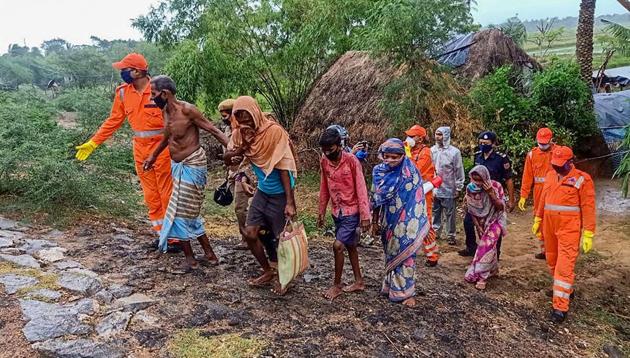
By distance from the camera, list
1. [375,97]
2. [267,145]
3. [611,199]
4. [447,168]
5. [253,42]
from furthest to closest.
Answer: [253,42] → [375,97] → [611,199] → [447,168] → [267,145]

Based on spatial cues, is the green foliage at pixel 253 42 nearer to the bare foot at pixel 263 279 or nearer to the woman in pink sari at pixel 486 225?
the woman in pink sari at pixel 486 225

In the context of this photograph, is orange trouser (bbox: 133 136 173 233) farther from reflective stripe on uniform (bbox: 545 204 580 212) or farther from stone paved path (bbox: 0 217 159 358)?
reflective stripe on uniform (bbox: 545 204 580 212)

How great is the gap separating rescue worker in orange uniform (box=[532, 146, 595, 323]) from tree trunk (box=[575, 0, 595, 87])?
7387 mm

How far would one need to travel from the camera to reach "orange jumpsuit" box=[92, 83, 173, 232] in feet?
14.4

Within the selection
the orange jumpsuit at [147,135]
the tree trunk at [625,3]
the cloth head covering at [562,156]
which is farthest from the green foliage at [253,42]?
the cloth head covering at [562,156]

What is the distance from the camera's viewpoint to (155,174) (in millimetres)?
4441

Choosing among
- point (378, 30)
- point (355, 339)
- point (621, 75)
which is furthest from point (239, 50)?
point (621, 75)

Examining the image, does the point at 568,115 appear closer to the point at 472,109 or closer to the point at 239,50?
the point at 472,109

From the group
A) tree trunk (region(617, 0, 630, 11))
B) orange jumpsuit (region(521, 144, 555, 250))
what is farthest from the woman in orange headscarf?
tree trunk (region(617, 0, 630, 11))

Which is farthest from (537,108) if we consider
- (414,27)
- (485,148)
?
(485,148)

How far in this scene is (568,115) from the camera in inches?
358

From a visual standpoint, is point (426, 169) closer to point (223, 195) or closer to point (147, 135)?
point (223, 195)

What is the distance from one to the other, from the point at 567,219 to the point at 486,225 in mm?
825

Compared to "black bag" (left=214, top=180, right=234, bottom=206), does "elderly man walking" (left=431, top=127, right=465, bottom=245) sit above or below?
below
